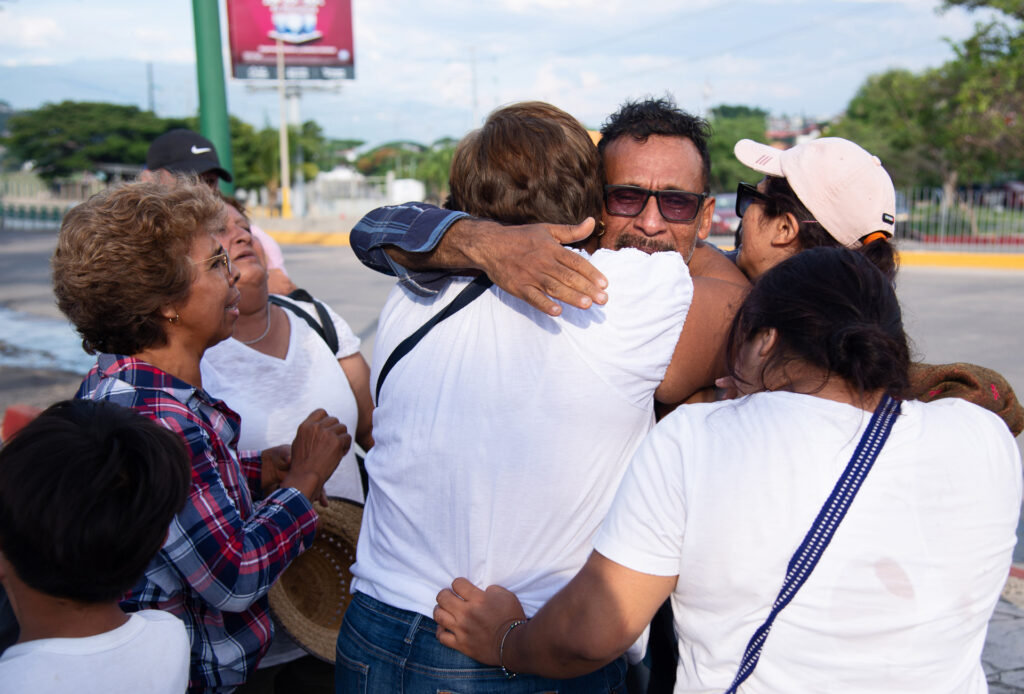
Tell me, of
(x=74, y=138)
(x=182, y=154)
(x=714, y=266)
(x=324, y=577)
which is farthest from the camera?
(x=74, y=138)

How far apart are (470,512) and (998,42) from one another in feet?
67.1

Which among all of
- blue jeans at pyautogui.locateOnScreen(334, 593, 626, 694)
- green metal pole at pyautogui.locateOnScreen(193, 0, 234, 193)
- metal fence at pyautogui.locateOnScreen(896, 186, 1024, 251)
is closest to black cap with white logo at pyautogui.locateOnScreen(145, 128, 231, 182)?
green metal pole at pyautogui.locateOnScreen(193, 0, 234, 193)

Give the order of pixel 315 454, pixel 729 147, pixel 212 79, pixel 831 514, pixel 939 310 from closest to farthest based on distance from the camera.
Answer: pixel 831 514 < pixel 315 454 < pixel 212 79 < pixel 939 310 < pixel 729 147

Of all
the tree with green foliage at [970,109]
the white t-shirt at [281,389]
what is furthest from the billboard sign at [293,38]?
the white t-shirt at [281,389]

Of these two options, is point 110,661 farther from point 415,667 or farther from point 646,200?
point 646,200

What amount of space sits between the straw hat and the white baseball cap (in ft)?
4.82

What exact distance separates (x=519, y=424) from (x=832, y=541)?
552 mm

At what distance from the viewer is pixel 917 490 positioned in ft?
4.16

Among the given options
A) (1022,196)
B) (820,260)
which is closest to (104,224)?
(820,260)

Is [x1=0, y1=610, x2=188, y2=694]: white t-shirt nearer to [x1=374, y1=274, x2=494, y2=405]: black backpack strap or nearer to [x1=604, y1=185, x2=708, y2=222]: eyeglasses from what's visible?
[x1=374, y1=274, x2=494, y2=405]: black backpack strap

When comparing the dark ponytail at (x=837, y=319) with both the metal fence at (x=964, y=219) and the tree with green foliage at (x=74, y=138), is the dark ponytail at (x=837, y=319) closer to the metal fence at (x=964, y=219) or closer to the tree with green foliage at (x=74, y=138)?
the metal fence at (x=964, y=219)

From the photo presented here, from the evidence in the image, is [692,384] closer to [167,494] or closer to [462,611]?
[462,611]

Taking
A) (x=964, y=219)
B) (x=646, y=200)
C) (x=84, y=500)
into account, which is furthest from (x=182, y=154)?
(x=964, y=219)

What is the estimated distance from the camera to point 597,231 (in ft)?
6.24
